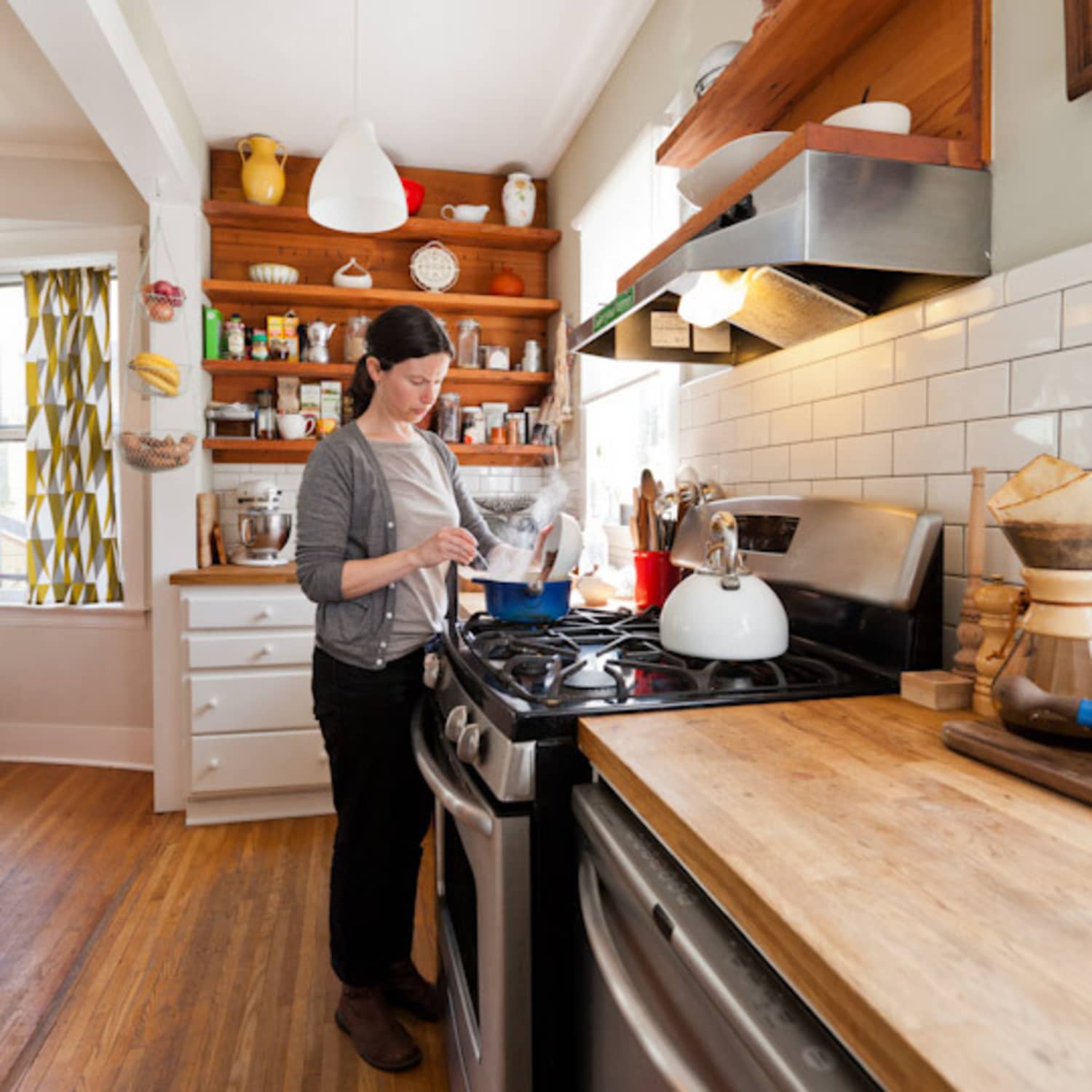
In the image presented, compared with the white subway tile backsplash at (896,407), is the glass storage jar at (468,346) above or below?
above

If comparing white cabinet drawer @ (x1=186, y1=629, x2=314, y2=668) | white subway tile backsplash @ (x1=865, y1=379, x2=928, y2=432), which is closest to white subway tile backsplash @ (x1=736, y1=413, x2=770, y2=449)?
white subway tile backsplash @ (x1=865, y1=379, x2=928, y2=432)

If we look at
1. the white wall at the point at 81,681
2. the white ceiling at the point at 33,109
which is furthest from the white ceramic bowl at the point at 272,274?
the white wall at the point at 81,681

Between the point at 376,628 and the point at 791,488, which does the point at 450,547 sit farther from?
the point at 791,488

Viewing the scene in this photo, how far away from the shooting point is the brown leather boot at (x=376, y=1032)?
5.41 feet

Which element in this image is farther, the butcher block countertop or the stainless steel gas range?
the stainless steel gas range

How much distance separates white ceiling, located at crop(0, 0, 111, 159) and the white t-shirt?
2050 millimetres

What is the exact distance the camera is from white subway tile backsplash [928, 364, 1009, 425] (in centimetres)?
112

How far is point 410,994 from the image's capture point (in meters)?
1.80

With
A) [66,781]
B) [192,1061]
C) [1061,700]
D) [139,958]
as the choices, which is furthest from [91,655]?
[1061,700]

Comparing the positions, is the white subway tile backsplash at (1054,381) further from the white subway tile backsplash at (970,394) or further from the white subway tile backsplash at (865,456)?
the white subway tile backsplash at (865,456)

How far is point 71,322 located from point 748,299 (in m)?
3.31

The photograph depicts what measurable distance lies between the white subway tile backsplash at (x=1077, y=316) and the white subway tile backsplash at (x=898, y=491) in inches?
12.4

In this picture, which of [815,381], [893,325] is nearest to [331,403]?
[815,381]

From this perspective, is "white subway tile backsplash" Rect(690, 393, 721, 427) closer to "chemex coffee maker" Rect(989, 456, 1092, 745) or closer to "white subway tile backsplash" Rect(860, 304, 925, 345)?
"white subway tile backsplash" Rect(860, 304, 925, 345)
